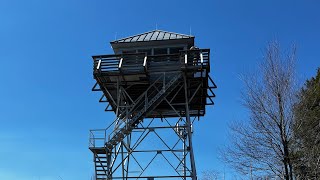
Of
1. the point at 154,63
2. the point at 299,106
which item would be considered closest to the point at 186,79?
the point at 154,63

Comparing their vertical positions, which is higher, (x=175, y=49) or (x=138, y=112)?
(x=175, y=49)

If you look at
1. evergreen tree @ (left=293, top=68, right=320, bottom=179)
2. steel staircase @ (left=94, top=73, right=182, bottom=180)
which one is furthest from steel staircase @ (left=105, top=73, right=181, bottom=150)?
evergreen tree @ (left=293, top=68, right=320, bottom=179)

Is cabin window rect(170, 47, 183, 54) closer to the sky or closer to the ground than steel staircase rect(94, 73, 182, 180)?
closer to the sky

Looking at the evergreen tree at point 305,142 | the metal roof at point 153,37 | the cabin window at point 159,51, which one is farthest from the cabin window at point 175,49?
the evergreen tree at point 305,142

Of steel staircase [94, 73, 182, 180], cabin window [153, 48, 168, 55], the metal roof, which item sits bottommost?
steel staircase [94, 73, 182, 180]

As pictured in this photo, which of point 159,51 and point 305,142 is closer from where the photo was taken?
point 305,142

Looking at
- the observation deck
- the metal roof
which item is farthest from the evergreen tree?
the metal roof

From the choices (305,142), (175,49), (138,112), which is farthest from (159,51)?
(305,142)

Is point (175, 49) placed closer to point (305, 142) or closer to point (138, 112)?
point (138, 112)

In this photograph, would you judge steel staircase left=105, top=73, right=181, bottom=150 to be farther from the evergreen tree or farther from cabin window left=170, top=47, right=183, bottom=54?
the evergreen tree

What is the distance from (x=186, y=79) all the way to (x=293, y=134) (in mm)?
13100

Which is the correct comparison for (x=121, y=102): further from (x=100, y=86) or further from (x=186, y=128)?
(x=186, y=128)

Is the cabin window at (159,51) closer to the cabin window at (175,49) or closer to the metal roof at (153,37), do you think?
the cabin window at (175,49)

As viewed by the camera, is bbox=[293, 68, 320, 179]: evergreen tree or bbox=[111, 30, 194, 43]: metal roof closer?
bbox=[293, 68, 320, 179]: evergreen tree
